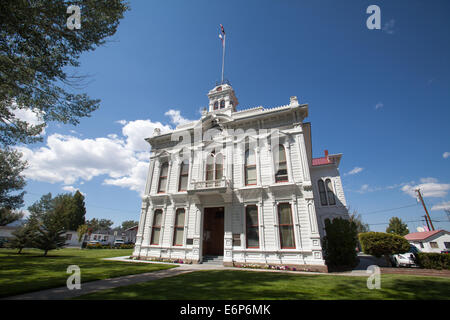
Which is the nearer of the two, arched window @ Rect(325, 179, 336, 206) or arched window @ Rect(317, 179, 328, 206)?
arched window @ Rect(325, 179, 336, 206)

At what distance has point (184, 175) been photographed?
58.6 feet

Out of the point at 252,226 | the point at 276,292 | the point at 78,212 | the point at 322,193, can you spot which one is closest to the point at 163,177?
the point at 252,226

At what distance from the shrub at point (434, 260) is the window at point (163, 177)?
19.6 meters

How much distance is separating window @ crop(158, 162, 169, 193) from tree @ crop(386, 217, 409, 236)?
200ft

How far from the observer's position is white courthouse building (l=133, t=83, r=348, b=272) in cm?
1303

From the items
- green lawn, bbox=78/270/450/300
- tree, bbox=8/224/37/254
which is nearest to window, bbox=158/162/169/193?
green lawn, bbox=78/270/450/300

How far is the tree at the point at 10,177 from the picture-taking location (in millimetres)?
25094

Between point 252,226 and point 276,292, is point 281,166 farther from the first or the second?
point 276,292

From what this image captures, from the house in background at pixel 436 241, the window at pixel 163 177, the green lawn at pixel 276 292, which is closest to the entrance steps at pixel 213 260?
the window at pixel 163 177

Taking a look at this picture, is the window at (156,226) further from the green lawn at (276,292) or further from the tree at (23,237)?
the tree at (23,237)

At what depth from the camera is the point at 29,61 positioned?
800 cm

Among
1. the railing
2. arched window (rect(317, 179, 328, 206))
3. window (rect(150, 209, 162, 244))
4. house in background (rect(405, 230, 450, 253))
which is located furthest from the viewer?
house in background (rect(405, 230, 450, 253))

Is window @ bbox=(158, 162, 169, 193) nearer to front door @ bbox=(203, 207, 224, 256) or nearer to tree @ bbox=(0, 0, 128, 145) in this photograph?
front door @ bbox=(203, 207, 224, 256)
